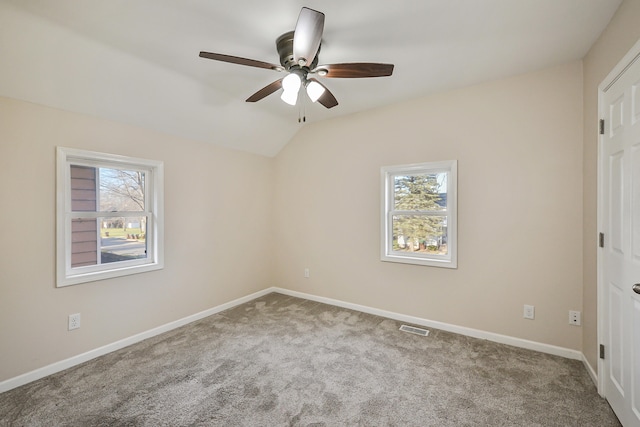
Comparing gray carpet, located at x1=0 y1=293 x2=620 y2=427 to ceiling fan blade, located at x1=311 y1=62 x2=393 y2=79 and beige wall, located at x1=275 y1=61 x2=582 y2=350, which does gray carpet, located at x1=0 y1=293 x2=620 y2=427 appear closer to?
beige wall, located at x1=275 y1=61 x2=582 y2=350

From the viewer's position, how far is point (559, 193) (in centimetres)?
244

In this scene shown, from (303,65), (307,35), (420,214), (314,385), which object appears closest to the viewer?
(307,35)

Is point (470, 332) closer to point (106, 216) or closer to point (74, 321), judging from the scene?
point (74, 321)

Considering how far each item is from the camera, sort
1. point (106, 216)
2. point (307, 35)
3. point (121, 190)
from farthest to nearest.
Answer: point (121, 190)
point (106, 216)
point (307, 35)

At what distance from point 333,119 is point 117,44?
2398 millimetres

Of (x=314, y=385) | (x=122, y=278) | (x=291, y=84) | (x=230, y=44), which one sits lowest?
(x=314, y=385)

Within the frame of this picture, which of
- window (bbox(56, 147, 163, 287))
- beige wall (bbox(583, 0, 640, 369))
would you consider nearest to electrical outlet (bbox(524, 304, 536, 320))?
beige wall (bbox(583, 0, 640, 369))

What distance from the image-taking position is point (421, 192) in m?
3.24

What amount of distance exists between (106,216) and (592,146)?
167 inches

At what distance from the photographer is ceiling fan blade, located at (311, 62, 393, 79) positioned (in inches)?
73.1

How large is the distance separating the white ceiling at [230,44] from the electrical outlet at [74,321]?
1.77 meters

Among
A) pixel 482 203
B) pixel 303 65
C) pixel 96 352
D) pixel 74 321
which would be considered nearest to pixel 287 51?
pixel 303 65

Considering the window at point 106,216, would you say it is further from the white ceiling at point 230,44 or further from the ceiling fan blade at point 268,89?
the ceiling fan blade at point 268,89

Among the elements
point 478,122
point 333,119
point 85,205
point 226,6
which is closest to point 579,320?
point 478,122
